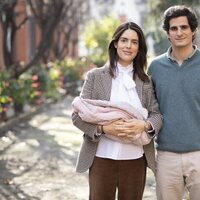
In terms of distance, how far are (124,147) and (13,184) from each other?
12.0 ft

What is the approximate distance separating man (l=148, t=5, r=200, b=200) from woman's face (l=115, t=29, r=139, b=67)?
226 millimetres

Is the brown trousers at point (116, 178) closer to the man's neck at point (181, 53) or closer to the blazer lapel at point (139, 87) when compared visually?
the blazer lapel at point (139, 87)

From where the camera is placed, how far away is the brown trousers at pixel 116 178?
12.0 ft

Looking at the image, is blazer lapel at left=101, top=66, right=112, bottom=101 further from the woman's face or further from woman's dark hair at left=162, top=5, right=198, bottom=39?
woman's dark hair at left=162, top=5, right=198, bottom=39

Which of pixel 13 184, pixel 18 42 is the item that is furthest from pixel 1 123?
pixel 18 42

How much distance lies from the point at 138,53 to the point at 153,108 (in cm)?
41

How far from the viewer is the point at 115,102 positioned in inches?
140

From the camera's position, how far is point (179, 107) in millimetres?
3594

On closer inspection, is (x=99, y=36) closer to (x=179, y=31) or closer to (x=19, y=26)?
(x=19, y=26)

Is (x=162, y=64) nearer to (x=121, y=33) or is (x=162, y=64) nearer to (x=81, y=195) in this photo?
(x=121, y=33)

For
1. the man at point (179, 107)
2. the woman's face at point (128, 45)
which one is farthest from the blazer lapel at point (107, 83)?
the man at point (179, 107)

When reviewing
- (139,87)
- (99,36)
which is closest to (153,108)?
(139,87)

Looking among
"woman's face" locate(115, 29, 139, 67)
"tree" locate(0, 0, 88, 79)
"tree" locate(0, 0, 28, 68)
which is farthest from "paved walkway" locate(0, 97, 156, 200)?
"woman's face" locate(115, 29, 139, 67)

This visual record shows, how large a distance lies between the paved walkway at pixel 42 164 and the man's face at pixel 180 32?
2.92m
